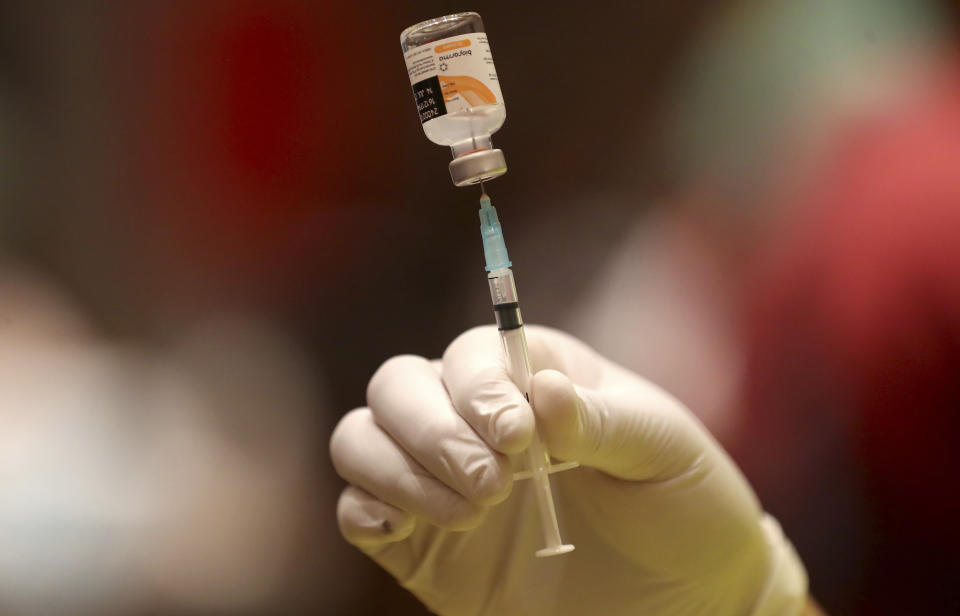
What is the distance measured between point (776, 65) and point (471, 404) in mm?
878


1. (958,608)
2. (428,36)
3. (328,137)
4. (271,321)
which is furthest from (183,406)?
(958,608)

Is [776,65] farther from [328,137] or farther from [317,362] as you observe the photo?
[317,362]

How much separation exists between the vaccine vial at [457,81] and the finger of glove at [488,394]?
24 cm

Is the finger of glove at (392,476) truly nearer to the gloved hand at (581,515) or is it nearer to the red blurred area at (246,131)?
the gloved hand at (581,515)

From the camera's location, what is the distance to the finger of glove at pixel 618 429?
0.80 meters

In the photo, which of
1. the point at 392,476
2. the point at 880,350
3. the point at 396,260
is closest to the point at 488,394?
the point at 392,476

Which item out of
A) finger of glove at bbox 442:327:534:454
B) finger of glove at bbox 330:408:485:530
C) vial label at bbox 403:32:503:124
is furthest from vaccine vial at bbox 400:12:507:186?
finger of glove at bbox 330:408:485:530

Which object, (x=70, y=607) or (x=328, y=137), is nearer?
(x=70, y=607)

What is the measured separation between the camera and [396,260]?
3.99ft

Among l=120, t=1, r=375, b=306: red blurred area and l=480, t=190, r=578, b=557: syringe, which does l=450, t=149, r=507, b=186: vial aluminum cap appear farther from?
l=120, t=1, r=375, b=306: red blurred area

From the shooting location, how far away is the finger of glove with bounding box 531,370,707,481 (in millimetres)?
802

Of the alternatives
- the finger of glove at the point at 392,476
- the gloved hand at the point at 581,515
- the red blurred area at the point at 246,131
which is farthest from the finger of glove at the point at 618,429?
the red blurred area at the point at 246,131

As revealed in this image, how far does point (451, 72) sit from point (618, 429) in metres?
0.49

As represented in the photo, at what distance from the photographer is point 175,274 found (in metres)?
1.12
